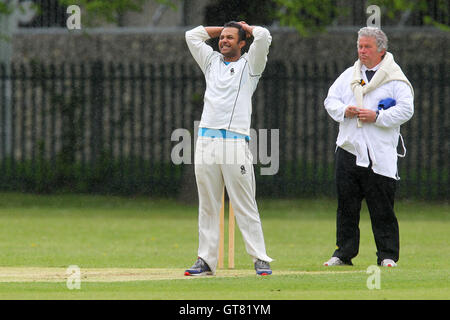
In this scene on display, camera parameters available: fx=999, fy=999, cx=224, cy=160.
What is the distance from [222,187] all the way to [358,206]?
5.99 feet

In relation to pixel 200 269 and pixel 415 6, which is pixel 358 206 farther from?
pixel 415 6

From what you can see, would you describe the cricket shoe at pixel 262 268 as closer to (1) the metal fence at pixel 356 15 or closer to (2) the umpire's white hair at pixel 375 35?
(2) the umpire's white hair at pixel 375 35

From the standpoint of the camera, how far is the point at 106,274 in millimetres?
9445

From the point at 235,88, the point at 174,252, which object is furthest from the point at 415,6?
the point at 235,88

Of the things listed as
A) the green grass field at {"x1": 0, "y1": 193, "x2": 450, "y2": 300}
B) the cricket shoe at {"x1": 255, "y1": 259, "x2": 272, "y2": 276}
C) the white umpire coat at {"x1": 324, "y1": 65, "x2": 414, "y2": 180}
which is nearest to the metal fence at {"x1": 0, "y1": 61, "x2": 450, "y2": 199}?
the green grass field at {"x1": 0, "y1": 193, "x2": 450, "y2": 300}

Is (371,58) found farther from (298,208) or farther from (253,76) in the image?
(298,208)

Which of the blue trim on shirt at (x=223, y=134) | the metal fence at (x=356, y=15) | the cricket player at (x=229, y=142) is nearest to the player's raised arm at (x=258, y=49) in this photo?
the cricket player at (x=229, y=142)

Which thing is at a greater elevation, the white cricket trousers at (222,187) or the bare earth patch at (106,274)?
the white cricket trousers at (222,187)

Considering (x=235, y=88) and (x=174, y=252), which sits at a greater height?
(x=235, y=88)

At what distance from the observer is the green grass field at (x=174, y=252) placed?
7.98m

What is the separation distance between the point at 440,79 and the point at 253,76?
11.5m

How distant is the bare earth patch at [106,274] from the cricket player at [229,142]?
1.10 feet

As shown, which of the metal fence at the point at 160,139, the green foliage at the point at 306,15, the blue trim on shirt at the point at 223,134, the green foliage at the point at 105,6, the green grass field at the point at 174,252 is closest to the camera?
the green grass field at the point at 174,252
